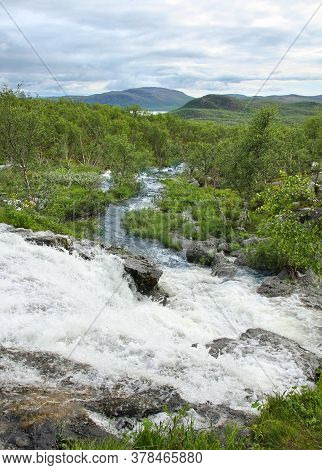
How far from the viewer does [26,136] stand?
115 ft

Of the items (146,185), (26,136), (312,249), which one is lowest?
(146,185)

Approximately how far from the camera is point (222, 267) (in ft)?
83.8

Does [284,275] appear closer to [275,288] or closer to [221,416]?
[275,288]

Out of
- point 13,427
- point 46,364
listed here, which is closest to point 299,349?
point 46,364

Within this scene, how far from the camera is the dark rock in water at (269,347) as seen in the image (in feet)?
42.9

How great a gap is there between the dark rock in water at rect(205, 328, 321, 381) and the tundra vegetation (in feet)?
8.86

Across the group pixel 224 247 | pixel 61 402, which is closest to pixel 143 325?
pixel 61 402

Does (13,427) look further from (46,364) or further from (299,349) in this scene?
(299,349)

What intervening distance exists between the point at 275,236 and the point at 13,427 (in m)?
10.3

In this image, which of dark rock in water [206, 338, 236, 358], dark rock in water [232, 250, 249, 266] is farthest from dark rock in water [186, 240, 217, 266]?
dark rock in water [206, 338, 236, 358]

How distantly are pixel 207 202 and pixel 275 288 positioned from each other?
2640 cm

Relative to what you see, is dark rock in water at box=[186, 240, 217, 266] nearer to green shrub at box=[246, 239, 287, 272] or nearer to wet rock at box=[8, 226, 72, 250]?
green shrub at box=[246, 239, 287, 272]

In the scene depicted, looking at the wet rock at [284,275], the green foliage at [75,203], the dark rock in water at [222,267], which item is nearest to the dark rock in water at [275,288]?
the wet rock at [284,275]

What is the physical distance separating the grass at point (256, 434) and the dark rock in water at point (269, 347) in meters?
3.10
